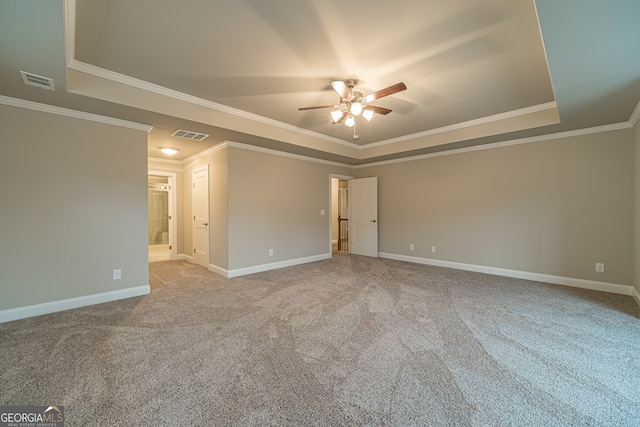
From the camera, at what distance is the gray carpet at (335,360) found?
5.30 feet

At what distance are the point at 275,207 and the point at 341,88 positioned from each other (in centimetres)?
305

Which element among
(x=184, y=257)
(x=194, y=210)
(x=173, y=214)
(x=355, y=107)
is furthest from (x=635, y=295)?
(x=173, y=214)

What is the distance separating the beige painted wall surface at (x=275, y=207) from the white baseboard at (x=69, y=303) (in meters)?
1.47

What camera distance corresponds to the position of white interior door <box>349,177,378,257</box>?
22.0 feet

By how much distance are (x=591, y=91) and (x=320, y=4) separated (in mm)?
3026

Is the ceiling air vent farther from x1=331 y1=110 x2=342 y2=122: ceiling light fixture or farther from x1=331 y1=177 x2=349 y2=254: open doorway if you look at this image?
x1=331 y1=177 x2=349 y2=254: open doorway

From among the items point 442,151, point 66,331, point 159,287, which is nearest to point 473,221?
point 442,151

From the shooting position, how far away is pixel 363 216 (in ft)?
22.8

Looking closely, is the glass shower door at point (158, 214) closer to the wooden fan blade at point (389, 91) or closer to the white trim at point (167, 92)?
the white trim at point (167, 92)

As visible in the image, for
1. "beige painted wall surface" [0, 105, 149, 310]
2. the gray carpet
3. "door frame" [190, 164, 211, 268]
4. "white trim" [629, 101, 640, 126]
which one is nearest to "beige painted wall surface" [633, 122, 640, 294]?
"white trim" [629, 101, 640, 126]

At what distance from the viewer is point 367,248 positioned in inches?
271

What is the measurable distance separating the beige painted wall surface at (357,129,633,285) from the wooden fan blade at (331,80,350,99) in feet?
11.2

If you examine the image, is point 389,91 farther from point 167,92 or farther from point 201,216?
point 201,216

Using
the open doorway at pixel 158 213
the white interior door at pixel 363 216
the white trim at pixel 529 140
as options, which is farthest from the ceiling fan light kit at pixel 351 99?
the open doorway at pixel 158 213
